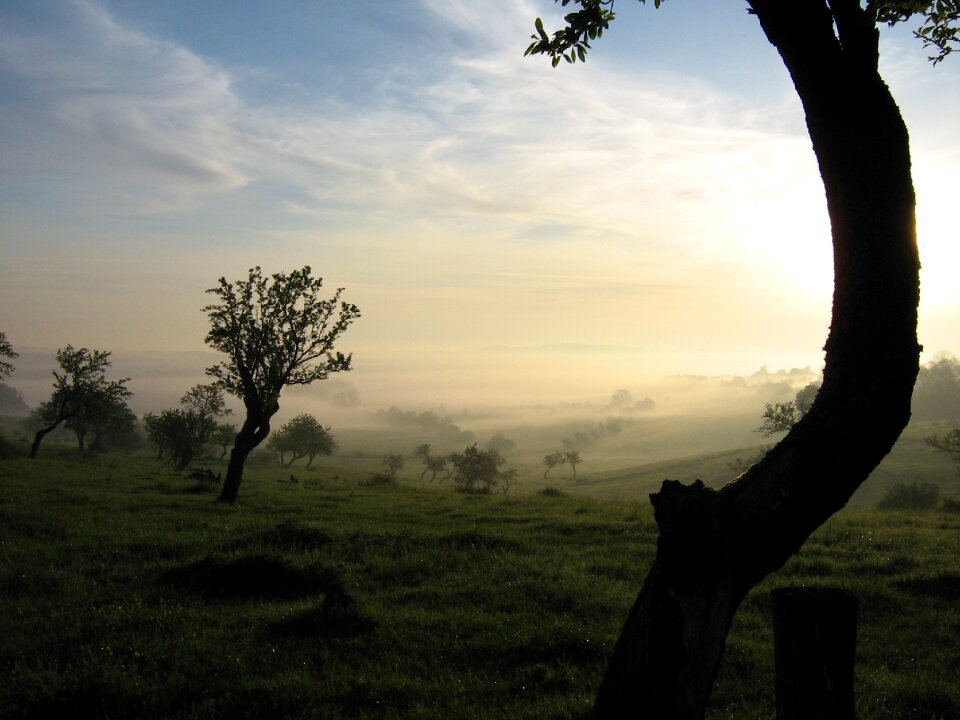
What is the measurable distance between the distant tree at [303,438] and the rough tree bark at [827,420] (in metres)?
114

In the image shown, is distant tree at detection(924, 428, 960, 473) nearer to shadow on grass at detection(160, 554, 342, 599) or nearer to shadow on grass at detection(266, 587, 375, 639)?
shadow on grass at detection(160, 554, 342, 599)

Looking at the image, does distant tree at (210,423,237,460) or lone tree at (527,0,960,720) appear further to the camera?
distant tree at (210,423,237,460)

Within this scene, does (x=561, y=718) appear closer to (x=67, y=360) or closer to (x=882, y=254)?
(x=882, y=254)

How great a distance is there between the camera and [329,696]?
8781 mm

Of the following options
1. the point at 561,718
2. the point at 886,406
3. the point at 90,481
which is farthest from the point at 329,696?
the point at 90,481

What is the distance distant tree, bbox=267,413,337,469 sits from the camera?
117 meters

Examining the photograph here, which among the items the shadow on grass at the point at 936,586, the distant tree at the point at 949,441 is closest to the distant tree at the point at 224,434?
the distant tree at the point at 949,441

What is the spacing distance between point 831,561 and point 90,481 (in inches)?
1440

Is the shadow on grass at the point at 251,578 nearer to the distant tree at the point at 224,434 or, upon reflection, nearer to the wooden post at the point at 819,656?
the wooden post at the point at 819,656

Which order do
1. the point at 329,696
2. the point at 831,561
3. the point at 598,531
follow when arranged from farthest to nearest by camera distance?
1. the point at 598,531
2. the point at 831,561
3. the point at 329,696

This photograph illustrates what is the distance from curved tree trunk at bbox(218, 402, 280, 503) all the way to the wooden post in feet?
91.8

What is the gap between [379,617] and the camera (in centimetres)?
1180

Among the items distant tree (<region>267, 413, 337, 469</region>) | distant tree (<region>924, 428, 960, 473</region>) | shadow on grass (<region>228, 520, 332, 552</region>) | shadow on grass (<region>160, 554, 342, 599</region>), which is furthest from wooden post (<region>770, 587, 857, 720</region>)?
distant tree (<region>267, 413, 337, 469</region>)

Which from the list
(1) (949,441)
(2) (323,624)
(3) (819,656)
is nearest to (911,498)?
(1) (949,441)
